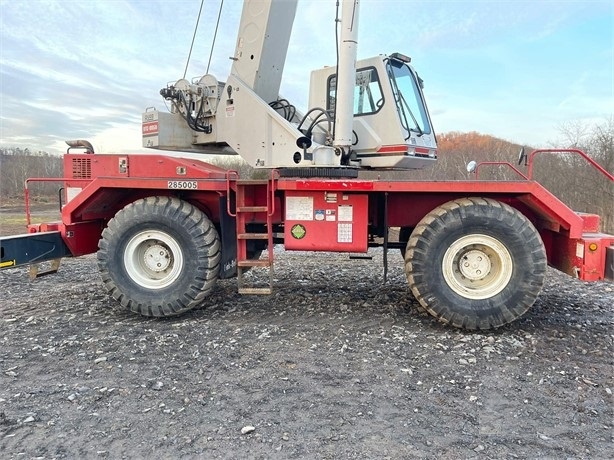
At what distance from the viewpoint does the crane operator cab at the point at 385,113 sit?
561 centimetres

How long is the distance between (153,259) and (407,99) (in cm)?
365

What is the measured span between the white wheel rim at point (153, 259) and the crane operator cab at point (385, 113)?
2246mm

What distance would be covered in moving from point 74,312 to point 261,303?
2.16 meters

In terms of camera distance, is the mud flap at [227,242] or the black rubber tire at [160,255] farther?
the mud flap at [227,242]

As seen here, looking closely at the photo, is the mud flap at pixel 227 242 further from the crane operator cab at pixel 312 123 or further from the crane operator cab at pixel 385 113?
the crane operator cab at pixel 385 113

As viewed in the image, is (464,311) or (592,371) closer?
(592,371)

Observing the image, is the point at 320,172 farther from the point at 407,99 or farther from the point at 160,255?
the point at 160,255

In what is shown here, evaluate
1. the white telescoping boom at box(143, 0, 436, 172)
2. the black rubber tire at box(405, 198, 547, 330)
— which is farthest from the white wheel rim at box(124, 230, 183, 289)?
the black rubber tire at box(405, 198, 547, 330)

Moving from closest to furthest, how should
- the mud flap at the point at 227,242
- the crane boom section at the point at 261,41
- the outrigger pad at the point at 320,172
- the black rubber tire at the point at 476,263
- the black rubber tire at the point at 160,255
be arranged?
the black rubber tire at the point at 476,263 → the black rubber tire at the point at 160,255 → the mud flap at the point at 227,242 → the outrigger pad at the point at 320,172 → the crane boom section at the point at 261,41

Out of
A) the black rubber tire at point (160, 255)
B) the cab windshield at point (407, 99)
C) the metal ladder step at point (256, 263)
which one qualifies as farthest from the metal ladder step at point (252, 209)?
the cab windshield at point (407, 99)

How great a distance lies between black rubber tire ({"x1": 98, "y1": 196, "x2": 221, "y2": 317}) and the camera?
5.06 meters

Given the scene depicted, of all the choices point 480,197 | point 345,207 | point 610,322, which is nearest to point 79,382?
point 345,207

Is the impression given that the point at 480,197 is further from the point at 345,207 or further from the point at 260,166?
the point at 260,166

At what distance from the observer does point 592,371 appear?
12.7 ft
